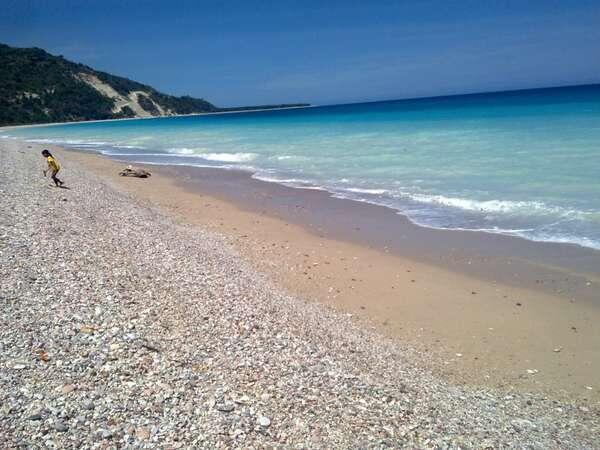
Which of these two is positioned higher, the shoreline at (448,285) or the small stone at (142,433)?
the small stone at (142,433)

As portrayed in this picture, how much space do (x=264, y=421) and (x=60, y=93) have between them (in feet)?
427

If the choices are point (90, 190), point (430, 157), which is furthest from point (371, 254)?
point (430, 157)

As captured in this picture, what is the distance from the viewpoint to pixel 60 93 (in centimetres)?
11525

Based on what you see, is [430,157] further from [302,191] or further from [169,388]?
[169,388]

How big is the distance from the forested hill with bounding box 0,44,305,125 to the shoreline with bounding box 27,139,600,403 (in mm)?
106782

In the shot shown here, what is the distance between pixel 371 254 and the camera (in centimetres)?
1025

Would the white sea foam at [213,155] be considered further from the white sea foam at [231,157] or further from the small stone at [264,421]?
the small stone at [264,421]

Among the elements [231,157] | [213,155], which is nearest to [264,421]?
[231,157]

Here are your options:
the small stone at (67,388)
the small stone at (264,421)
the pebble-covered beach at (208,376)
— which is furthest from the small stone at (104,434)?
the small stone at (264,421)

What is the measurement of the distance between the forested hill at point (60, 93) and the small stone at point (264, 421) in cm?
11291

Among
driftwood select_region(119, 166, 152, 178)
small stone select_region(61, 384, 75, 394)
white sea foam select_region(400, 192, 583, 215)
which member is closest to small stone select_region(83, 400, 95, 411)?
small stone select_region(61, 384, 75, 394)

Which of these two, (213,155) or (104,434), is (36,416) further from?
(213,155)

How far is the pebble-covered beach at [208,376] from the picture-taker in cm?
429

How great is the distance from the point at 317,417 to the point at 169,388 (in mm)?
1537
